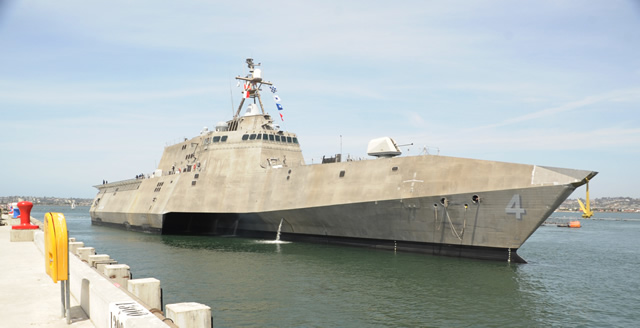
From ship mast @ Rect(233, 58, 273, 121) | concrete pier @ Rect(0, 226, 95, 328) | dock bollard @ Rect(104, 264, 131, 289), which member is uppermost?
ship mast @ Rect(233, 58, 273, 121)

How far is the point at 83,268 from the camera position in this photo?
1020cm

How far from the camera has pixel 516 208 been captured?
2017 centimetres

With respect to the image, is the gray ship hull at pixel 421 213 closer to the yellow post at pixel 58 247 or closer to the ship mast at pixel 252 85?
the ship mast at pixel 252 85

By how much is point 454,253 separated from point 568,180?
20.3 ft

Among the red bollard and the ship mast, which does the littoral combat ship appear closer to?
the ship mast

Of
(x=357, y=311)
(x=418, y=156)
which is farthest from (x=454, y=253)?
(x=357, y=311)

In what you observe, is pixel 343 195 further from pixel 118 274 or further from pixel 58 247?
pixel 58 247

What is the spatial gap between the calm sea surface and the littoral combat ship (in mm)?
1329

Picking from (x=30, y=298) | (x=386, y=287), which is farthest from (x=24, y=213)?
(x=386, y=287)

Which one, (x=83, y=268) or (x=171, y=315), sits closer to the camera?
(x=171, y=315)

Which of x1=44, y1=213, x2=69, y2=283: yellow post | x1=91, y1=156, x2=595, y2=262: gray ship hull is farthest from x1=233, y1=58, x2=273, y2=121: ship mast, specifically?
x1=44, y1=213, x2=69, y2=283: yellow post

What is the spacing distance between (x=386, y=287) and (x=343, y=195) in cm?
924

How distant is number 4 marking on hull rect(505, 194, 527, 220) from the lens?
2003 centimetres

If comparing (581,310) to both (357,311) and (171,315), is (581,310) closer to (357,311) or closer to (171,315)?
(357,311)
